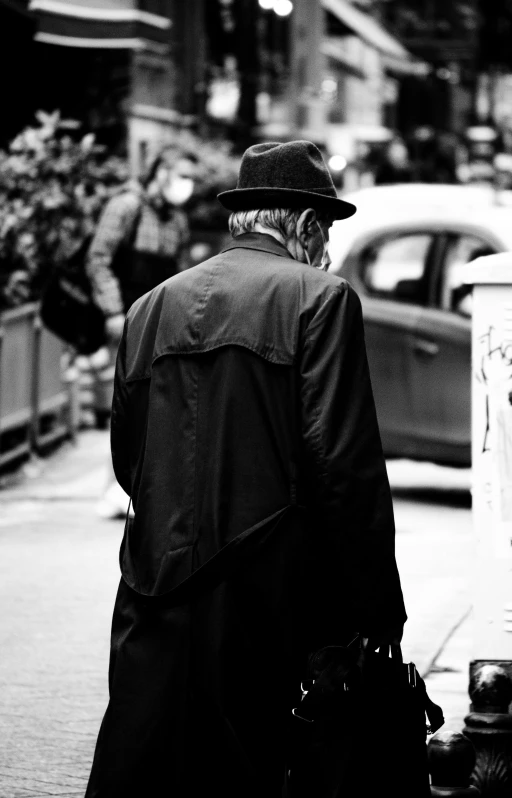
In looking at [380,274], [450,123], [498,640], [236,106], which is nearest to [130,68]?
[236,106]

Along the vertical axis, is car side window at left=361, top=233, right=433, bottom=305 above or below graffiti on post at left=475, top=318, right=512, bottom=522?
below

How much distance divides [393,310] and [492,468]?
593 centimetres

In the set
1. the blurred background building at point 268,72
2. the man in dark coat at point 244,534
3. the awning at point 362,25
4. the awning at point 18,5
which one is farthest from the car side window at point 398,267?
the awning at point 362,25

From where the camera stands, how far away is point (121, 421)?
141 inches

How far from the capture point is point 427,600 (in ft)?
24.5

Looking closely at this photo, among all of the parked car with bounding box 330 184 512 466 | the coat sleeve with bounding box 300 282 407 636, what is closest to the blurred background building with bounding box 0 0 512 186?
the parked car with bounding box 330 184 512 466

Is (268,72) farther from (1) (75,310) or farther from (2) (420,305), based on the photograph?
(1) (75,310)

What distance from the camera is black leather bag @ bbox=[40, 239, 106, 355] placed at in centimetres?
973

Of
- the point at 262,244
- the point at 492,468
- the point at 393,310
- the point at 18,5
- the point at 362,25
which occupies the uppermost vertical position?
the point at 362,25

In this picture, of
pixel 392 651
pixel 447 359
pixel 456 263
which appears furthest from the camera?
pixel 456 263

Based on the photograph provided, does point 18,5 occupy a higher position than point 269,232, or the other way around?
point 18,5

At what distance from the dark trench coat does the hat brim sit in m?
0.15

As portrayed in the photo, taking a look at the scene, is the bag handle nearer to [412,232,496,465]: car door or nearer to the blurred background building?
[412,232,496,465]: car door

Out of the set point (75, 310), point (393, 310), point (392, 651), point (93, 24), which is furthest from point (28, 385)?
point (392, 651)
